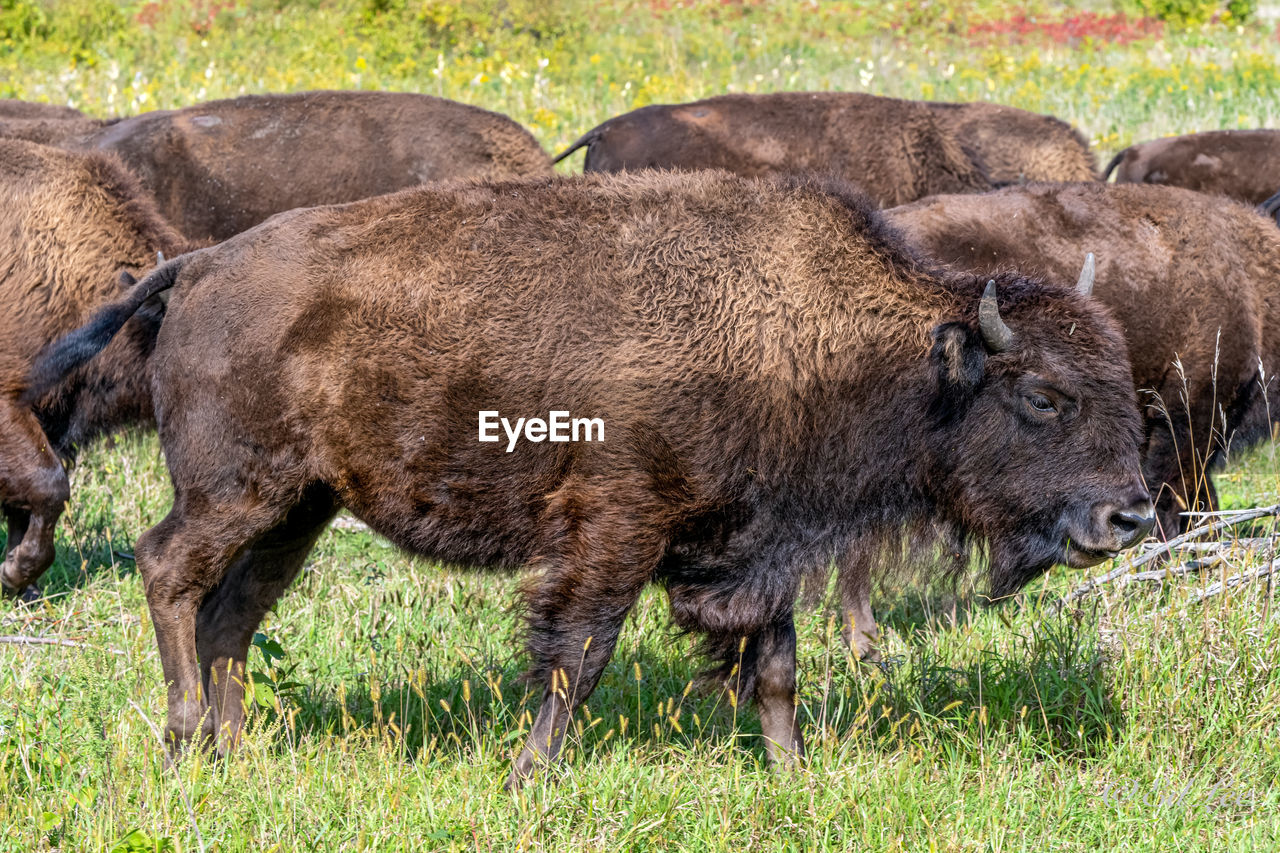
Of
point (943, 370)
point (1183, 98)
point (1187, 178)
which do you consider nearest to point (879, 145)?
point (1187, 178)

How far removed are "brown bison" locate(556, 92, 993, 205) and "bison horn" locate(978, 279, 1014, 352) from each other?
5.54 metres

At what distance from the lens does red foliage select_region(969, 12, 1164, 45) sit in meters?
30.1

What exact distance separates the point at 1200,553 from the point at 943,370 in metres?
1.79

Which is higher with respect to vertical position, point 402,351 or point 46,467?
point 402,351

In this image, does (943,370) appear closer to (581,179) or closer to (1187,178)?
(581,179)

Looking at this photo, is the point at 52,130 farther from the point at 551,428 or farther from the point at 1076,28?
the point at 1076,28

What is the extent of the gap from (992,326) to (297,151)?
250 inches

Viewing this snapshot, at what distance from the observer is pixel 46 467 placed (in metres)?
5.98

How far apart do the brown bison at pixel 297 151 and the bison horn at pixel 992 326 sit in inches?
209

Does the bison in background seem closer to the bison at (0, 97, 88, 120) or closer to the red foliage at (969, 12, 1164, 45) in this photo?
the bison at (0, 97, 88, 120)

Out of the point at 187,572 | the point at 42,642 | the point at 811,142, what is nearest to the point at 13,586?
the point at 42,642

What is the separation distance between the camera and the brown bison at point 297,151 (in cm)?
893

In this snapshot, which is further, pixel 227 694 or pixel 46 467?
pixel 46 467

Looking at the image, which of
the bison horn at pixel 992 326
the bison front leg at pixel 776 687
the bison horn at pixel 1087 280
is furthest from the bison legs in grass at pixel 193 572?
the bison horn at pixel 1087 280
